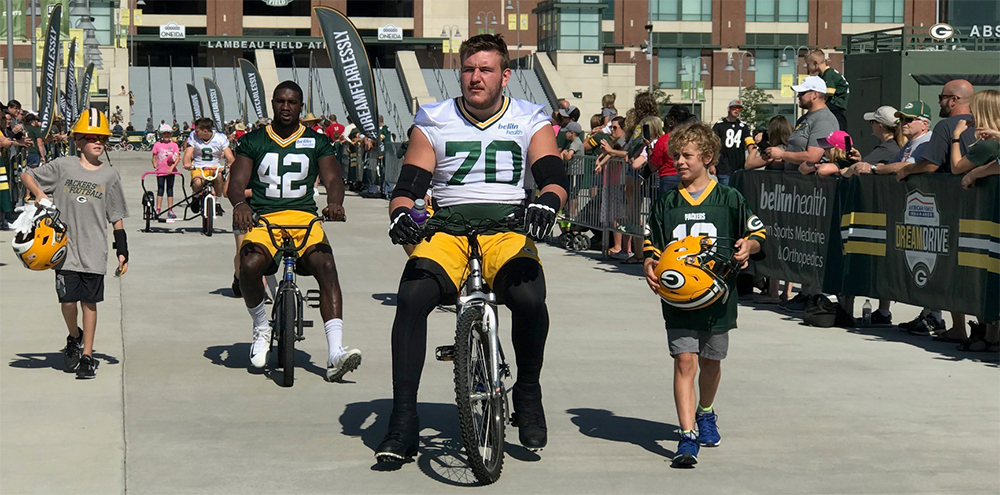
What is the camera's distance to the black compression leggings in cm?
625

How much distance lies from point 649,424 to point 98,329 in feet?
17.7

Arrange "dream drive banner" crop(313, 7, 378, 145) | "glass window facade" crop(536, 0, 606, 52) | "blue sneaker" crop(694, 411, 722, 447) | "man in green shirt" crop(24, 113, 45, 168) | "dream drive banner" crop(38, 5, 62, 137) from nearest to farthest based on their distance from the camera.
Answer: "blue sneaker" crop(694, 411, 722, 447)
"man in green shirt" crop(24, 113, 45, 168)
"dream drive banner" crop(313, 7, 378, 145)
"dream drive banner" crop(38, 5, 62, 137)
"glass window facade" crop(536, 0, 606, 52)

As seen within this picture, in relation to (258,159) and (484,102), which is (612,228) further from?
(484,102)

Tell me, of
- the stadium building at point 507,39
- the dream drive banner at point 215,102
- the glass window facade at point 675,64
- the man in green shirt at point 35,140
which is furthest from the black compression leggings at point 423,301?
the glass window facade at point 675,64

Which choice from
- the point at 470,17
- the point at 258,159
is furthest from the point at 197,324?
the point at 470,17

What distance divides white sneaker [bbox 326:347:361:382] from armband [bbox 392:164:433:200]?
220 centimetres

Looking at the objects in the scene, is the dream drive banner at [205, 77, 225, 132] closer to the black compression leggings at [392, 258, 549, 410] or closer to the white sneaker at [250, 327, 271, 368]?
the white sneaker at [250, 327, 271, 368]

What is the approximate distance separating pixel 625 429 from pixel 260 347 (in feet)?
9.69

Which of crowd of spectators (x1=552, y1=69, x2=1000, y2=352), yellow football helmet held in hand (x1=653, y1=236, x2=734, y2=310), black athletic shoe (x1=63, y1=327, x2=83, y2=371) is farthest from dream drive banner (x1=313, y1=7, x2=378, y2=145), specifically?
yellow football helmet held in hand (x1=653, y1=236, x2=734, y2=310)

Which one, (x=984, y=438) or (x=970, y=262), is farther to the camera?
(x=970, y=262)

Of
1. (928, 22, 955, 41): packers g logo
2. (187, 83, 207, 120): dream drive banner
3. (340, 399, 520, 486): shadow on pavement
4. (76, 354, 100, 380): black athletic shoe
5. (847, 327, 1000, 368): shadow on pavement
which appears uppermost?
(928, 22, 955, 41): packers g logo

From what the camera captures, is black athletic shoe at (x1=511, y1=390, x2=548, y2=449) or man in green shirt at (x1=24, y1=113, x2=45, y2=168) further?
man in green shirt at (x1=24, y1=113, x2=45, y2=168)

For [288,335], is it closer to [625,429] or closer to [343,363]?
[343,363]

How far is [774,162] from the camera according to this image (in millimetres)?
13273
